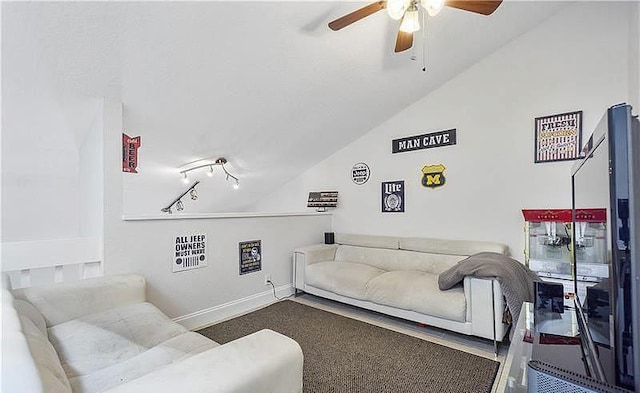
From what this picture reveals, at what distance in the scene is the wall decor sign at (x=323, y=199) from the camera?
174 inches

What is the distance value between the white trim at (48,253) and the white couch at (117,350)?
0.28 metres

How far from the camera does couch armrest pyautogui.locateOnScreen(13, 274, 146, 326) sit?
5.70 ft

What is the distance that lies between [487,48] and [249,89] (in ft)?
8.42

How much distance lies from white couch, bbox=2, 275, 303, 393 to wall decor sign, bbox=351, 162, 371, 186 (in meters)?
2.92

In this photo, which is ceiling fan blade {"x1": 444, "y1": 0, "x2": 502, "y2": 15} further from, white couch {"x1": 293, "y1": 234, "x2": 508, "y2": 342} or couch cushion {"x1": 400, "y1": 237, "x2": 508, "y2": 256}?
couch cushion {"x1": 400, "y1": 237, "x2": 508, "y2": 256}

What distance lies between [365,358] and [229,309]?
1.52 metres

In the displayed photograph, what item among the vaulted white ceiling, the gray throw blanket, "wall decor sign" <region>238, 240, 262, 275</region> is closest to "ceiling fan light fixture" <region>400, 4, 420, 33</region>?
the vaulted white ceiling

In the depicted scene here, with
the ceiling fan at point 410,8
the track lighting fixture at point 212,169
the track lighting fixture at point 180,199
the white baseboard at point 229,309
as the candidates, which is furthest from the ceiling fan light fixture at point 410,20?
the track lighting fixture at point 180,199

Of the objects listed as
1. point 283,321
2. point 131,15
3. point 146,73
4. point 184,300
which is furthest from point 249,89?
point 283,321

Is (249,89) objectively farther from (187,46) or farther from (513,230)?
(513,230)

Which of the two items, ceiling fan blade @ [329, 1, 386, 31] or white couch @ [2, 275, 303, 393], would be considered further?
ceiling fan blade @ [329, 1, 386, 31]

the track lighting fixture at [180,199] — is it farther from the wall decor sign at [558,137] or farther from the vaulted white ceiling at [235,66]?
the wall decor sign at [558,137]

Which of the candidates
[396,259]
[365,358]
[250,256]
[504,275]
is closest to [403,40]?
[504,275]

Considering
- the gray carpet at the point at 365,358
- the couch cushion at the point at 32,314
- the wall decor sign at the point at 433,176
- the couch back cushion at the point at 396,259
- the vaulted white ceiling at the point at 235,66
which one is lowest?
the gray carpet at the point at 365,358
